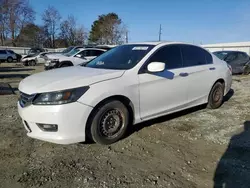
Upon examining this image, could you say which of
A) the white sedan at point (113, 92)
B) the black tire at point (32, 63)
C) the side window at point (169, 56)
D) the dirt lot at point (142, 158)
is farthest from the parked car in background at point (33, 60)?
the side window at point (169, 56)

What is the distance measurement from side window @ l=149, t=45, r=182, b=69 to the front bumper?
1.64m

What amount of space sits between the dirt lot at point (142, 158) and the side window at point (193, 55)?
1.23 meters

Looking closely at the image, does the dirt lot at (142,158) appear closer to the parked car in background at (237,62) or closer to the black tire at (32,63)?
the parked car in background at (237,62)

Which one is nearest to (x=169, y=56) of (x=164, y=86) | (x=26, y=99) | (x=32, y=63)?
(x=164, y=86)

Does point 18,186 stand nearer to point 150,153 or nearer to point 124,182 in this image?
point 124,182

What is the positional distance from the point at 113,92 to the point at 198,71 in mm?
2276

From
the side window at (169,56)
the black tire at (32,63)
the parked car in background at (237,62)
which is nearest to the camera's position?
the side window at (169,56)

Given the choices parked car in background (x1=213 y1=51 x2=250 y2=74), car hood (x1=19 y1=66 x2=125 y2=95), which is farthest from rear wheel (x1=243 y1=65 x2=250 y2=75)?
car hood (x1=19 y1=66 x2=125 y2=95)

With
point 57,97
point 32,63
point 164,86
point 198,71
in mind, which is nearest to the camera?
point 57,97

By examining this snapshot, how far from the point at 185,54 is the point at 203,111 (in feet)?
5.02

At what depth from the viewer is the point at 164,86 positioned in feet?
14.4

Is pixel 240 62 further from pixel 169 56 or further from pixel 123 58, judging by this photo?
pixel 123 58

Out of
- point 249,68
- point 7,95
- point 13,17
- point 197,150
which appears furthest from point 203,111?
point 13,17

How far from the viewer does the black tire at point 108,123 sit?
3.60 meters
